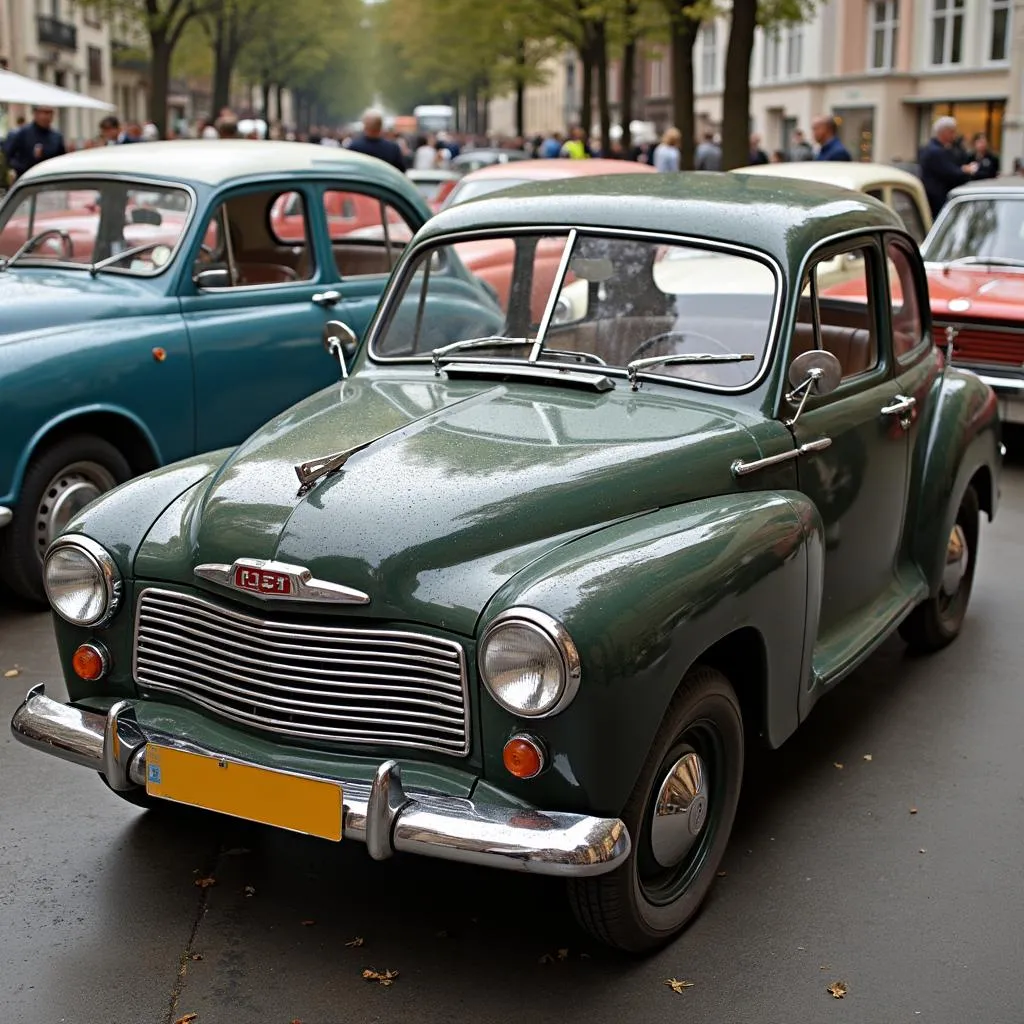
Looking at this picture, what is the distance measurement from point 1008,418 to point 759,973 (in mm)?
6281

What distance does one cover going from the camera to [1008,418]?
929 centimetres

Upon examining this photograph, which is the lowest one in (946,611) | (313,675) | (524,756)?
(946,611)

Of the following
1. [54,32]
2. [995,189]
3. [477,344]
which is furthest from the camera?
[54,32]

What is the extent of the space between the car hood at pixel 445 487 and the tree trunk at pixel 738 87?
52.1 feet

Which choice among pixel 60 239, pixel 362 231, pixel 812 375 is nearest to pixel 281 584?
pixel 812 375

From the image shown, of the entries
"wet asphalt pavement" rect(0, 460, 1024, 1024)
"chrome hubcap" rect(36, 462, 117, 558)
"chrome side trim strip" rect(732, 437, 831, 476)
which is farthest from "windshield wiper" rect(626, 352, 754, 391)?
"chrome hubcap" rect(36, 462, 117, 558)

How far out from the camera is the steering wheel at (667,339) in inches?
183

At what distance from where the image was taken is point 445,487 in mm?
3818

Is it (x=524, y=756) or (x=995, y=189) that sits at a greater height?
(x=995, y=189)

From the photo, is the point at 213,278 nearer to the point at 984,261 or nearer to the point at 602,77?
the point at 984,261

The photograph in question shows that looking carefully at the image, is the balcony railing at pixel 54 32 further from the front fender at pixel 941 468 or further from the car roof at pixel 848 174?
the front fender at pixel 941 468

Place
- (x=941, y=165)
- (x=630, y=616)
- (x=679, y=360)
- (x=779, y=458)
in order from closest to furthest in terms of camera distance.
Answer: (x=630, y=616) → (x=779, y=458) → (x=679, y=360) → (x=941, y=165)

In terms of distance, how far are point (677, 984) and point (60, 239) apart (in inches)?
211

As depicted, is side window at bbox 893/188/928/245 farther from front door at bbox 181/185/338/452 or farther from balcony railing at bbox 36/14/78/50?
balcony railing at bbox 36/14/78/50
